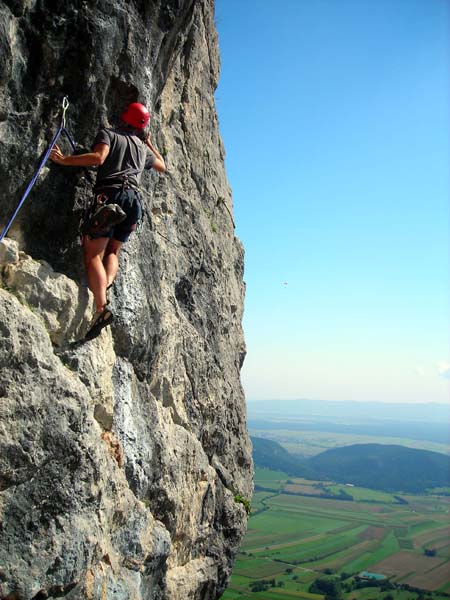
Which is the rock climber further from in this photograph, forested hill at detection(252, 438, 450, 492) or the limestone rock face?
forested hill at detection(252, 438, 450, 492)

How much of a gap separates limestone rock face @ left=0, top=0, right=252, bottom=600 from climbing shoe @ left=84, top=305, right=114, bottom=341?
14 cm

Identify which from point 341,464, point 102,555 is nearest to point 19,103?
point 102,555

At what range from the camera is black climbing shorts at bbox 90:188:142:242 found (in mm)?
6547

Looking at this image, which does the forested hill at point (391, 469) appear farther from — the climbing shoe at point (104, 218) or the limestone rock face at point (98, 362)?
the climbing shoe at point (104, 218)

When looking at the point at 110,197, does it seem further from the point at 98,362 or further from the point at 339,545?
the point at 339,545

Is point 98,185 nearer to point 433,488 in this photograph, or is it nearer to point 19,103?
point 19,103

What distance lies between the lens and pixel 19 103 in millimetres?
5906

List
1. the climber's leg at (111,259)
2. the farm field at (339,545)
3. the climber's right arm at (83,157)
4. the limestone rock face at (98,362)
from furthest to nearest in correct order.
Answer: the farm field at (339,545)
the climber's leg at (111,259)
the climber's right arm at (83,157)
the limestone rock face at (98,362)

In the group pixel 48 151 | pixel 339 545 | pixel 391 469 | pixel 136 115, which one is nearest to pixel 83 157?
pixel 48 151

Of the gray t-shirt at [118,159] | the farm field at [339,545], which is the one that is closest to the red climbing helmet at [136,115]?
the gray t-shirt at [118,159]

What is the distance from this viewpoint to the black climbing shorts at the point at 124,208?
6.55 m

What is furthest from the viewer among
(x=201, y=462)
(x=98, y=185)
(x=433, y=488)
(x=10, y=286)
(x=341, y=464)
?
(x=341, y=464)

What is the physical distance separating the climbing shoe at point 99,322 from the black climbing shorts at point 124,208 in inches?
39.2

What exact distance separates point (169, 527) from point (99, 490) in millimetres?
2710
